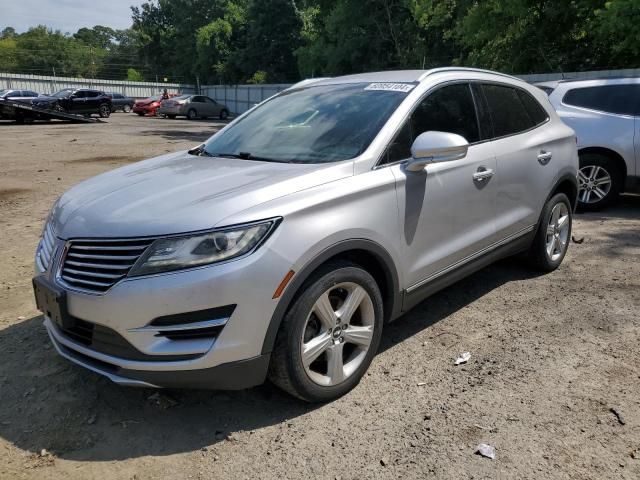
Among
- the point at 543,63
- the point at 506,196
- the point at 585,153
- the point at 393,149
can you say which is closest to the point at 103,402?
the point at 393,149

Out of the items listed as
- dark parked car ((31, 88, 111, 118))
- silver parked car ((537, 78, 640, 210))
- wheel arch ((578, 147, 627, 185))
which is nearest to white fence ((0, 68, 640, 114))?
dark parked car ((31, 88, 111, 118))

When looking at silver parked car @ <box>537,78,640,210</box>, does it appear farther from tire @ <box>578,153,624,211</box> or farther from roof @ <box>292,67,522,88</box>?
roof @ <box>292,67,522,88</box>

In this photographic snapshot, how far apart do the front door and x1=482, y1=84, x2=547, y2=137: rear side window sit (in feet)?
0.93

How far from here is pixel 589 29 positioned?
14750 millimetres

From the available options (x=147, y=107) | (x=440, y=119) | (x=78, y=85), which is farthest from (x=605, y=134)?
(x=78, y=85)

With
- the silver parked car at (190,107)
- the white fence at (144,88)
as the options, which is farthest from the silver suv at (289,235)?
the white fence at (144,88)

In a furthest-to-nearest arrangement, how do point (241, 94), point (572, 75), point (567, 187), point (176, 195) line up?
1. point (241, 94)
2. point (572, 75)
3. point (567, 187)
4. point (176, 195)

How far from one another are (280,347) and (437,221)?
1.35 m

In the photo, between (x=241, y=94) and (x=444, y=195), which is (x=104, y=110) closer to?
(x=241, y=94)

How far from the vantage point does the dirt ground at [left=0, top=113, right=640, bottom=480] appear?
248 cm

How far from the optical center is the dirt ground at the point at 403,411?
97.5 inches

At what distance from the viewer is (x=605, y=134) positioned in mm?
7113

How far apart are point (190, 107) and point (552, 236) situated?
103 ft

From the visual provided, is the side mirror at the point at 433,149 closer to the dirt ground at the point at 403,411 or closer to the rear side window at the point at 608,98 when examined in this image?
the dirt ground at the point at 403,411
